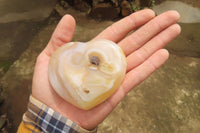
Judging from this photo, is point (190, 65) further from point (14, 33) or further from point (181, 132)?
point (14, 33)

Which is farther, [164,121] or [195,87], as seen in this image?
[195,87]

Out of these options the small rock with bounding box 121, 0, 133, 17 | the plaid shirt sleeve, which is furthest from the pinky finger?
the small rock with bounding box 121, 0, 133, 17

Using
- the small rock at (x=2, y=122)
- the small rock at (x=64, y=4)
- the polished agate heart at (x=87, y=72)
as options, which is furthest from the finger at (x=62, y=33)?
the small rock at (x=64, y=4)

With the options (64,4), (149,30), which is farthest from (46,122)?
(64,4)

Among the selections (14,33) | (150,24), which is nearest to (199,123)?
(150,24)

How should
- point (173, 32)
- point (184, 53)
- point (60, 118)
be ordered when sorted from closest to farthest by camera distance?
point (60, 118), point (173, 32), point (184, 53)

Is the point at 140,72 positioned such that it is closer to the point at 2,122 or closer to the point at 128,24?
the point at 128,24

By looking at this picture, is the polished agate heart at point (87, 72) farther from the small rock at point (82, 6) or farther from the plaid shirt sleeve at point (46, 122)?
the small rock at point (82, 6)
